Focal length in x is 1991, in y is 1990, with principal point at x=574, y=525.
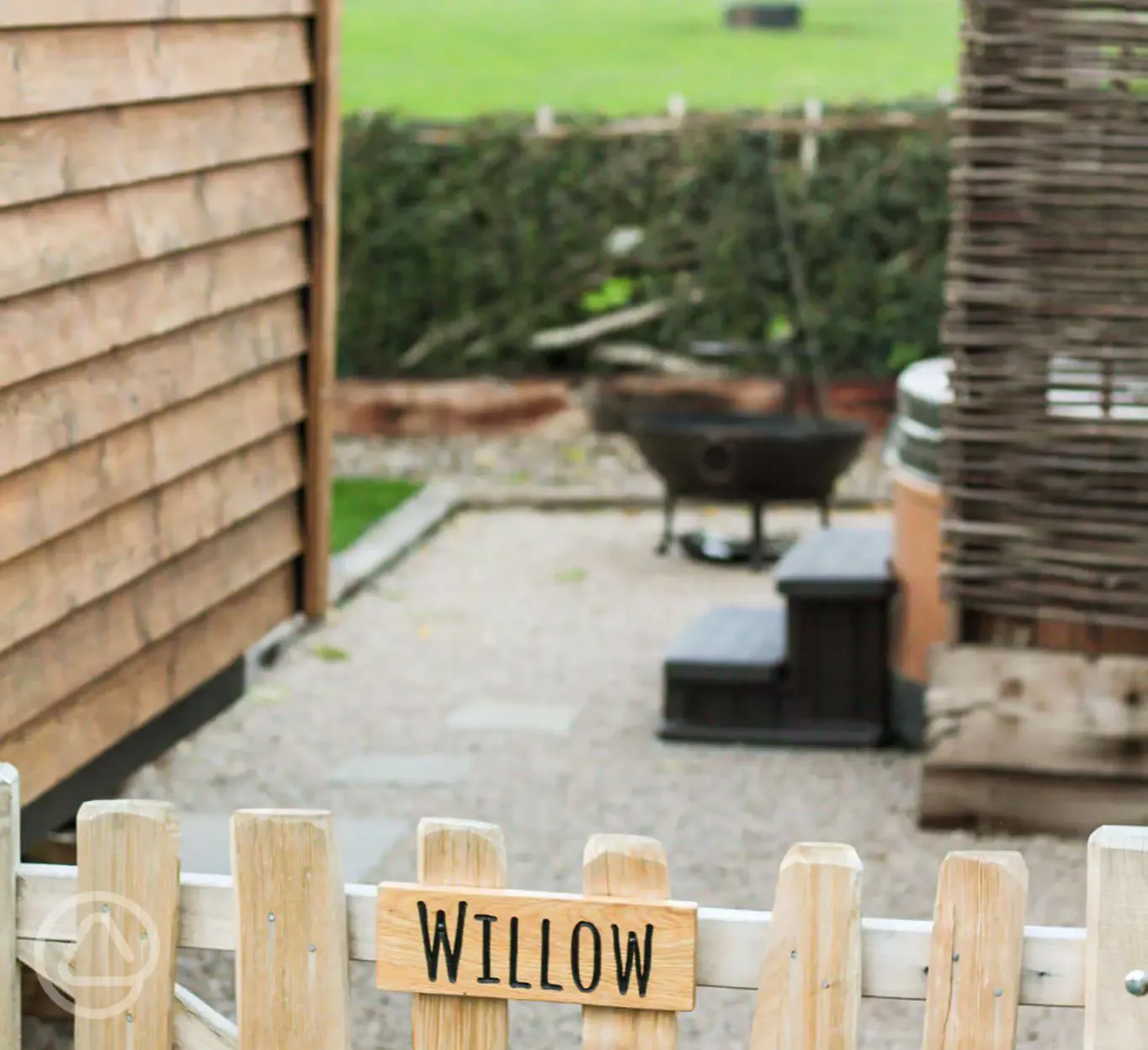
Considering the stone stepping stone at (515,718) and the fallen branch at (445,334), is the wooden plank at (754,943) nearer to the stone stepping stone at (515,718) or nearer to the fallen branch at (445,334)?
the stone stepping stone at (515,718)

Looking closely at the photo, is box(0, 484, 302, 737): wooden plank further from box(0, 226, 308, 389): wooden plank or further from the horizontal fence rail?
the horizontal fence rail

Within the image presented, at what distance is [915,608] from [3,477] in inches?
135

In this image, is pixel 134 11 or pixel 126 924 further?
pixel 134 11

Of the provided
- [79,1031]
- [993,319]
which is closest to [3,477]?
[79,1031]

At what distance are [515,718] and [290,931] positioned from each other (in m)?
4.28

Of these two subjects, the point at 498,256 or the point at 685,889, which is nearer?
the point at 685,889

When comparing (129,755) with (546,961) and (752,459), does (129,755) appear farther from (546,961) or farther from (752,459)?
(752,459)

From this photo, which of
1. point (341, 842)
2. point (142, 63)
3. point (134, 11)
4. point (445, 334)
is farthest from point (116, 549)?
point (445, 334)

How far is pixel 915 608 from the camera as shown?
6.52 meters

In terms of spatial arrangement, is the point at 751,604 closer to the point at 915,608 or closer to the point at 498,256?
the point at 915,608

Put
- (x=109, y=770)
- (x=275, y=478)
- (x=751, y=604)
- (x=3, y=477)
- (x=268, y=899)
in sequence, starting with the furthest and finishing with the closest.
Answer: (x=751, y=604) < (x=275, y=478) < (x=109, y=770) < (x=3, y=477) < (x=268, y=899)

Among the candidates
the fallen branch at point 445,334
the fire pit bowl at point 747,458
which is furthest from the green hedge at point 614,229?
the fire pit bowl at point 747,458

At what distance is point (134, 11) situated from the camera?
4.38 meters

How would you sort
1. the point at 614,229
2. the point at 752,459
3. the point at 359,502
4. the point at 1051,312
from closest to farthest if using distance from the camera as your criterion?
the point at 1051,312
the point at 752,459
the point at 359,502
the point at 614,229
